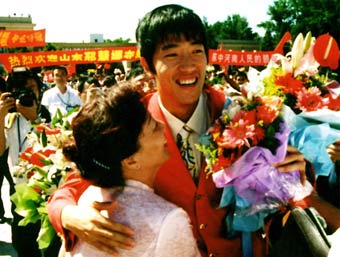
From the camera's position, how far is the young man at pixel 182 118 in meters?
1.90

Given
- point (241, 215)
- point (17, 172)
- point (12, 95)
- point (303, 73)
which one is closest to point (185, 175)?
point (241, 215)

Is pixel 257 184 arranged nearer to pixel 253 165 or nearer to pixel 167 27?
pixel 253 165

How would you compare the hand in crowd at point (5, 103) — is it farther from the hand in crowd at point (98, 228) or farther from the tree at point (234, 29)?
the tree at point (234, 29)

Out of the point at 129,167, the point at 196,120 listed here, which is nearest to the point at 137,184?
the point at 129,167

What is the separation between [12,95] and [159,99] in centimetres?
237

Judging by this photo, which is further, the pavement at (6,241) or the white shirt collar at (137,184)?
the pavement at (6,241)

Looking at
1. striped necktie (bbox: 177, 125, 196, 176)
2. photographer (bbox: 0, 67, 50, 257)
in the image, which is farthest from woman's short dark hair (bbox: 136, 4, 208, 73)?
photographer (bbox: 0, 67, 50, 257)

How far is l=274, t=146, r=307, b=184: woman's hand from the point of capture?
5.67 ft

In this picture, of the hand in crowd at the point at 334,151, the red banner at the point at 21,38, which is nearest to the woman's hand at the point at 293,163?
the hand in crowd at the point at 334,151

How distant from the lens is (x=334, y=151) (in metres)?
2.08

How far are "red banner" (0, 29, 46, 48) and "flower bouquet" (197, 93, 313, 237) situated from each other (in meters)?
13.0

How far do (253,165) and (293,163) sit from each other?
0.16 meters

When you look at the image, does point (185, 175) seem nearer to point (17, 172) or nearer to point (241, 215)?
point (241, 215)

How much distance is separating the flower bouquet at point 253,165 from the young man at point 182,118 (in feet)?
0.22
